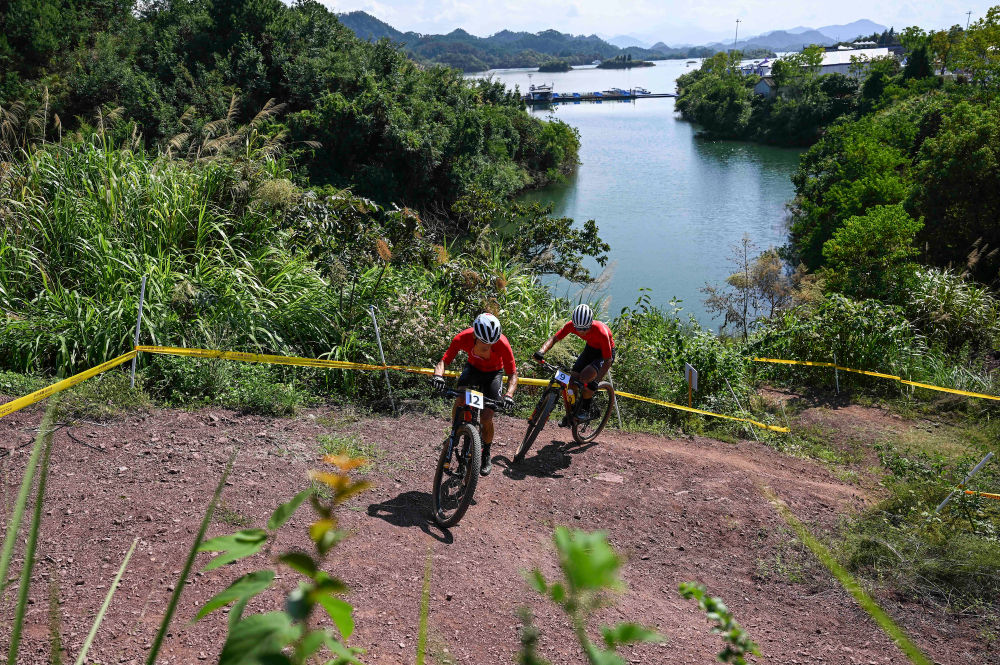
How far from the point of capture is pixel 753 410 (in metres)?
9.17

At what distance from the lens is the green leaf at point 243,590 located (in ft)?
2.42

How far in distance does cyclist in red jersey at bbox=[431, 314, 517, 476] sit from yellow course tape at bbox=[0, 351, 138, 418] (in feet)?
9.90

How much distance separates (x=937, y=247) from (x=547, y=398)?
1726 centimetres

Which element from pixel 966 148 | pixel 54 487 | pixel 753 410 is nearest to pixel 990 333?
pixel 753 410

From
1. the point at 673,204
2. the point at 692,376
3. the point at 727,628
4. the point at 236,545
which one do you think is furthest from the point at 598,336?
the point at 673,204

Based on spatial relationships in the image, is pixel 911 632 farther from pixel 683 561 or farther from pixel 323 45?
pixel 323 45

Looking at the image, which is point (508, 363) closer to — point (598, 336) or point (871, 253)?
point (598, 336)

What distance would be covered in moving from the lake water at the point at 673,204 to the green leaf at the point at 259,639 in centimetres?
1146

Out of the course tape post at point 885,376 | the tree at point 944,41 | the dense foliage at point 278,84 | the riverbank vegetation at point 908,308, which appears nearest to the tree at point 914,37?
the tree at point 944,41

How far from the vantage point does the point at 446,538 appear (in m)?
5.31

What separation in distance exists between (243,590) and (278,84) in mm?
31953

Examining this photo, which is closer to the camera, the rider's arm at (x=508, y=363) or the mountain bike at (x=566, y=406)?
the rider's arm at (x=508, y=363)

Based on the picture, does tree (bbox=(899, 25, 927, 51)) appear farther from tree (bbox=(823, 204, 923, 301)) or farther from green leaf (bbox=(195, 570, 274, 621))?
green leaf (bbox=(195, 570, 274, 621))

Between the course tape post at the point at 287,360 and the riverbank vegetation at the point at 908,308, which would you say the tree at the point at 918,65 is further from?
the course tape post at the point at 287,360
